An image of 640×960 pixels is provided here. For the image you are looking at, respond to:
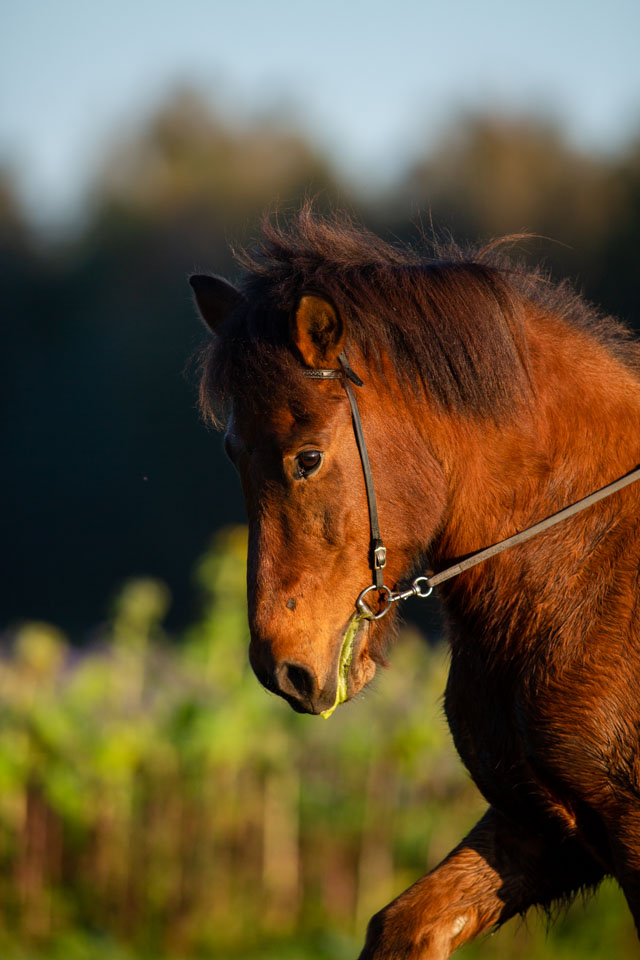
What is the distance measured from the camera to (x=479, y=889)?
10.6 feet

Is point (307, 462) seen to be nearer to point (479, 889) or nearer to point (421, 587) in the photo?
point (421, 587)

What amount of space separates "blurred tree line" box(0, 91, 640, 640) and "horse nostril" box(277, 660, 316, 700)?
1068cm

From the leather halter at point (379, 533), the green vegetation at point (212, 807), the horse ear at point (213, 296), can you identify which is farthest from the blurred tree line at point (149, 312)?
the leather halter at point (379, 533)

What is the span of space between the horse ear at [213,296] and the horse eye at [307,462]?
29.5 inches

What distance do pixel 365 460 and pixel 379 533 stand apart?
21 cm

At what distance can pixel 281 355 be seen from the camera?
3004 millimetres

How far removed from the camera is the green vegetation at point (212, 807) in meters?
5.95

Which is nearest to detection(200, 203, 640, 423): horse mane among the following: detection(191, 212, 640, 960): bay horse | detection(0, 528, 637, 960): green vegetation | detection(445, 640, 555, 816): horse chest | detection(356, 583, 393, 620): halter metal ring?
detection(191, 212, 640, 960): bay horse

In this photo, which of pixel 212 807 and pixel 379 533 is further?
pixel 212 807

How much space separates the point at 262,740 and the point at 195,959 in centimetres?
126

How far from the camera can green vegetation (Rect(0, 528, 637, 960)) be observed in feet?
19.5

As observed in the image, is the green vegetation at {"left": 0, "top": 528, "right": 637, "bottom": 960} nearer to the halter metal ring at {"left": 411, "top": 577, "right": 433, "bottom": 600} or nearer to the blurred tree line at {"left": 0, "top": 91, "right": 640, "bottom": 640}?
the halter metal ring at {"left": 411, "top": 577, "right": 433, "bottom": 600}

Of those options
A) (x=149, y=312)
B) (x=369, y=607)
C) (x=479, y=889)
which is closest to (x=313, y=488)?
(x=369, y=607)

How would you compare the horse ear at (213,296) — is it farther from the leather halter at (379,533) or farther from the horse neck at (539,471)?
the horse neck at (539,471)
